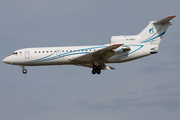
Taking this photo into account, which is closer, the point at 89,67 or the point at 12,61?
the point at 12,61

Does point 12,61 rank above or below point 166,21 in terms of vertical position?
below

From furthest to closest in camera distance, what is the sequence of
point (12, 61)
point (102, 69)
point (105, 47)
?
point (102, 69) < point (12, 61) < point (105, 47)

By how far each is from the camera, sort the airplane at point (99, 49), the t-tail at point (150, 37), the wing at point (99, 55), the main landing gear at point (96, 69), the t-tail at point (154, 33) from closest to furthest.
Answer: the wing at point (99, 55) → the airplane at point (99, 49) → the t-tail at point (150, 37) → the t-tail at point (154, 33) → the main landing gear at point (96, 69)

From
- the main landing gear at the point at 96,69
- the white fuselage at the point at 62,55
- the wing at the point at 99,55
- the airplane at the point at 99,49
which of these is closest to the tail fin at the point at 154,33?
the airplane at the point at 99,49

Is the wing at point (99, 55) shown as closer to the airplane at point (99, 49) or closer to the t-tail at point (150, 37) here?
the airplane at point (99, 49)

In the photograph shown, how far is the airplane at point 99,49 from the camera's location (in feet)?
132

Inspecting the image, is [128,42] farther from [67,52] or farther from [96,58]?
[67,52]

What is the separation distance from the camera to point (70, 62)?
4072 centimetres

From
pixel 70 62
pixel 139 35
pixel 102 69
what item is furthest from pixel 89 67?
pixel 139 35

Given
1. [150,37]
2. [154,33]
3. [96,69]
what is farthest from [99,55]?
[154,33]

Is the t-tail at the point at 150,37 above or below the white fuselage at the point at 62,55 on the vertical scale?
above

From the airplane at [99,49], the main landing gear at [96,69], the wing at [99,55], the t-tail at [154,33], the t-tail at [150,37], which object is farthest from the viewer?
the main landing gear at [96,69]

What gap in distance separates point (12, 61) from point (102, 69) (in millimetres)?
11085

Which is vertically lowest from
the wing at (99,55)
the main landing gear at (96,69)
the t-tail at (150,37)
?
the main landing gear at (96,69)
